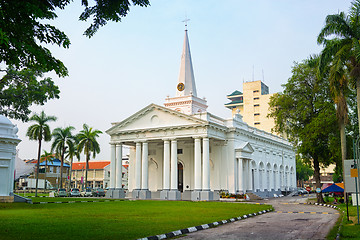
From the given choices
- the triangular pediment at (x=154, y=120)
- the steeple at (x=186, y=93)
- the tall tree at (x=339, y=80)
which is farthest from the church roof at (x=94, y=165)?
the tall tree at (x=339, y=80)

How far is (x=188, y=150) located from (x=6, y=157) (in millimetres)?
22049

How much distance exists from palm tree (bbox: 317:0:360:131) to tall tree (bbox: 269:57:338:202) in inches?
237

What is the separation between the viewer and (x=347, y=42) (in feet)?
74.6

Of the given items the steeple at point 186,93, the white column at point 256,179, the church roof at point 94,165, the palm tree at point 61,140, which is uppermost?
the steeple at point 186,93

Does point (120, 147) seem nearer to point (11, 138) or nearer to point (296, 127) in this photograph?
point (11, 138)

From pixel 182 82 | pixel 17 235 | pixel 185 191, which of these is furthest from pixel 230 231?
pixel 182 82

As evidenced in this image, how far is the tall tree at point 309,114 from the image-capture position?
1242 inches

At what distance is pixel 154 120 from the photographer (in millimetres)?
40500

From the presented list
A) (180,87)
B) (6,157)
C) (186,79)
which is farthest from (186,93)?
(6,157)

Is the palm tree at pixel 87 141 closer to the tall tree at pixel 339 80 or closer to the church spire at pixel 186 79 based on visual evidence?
the church spire at pixel 186 79

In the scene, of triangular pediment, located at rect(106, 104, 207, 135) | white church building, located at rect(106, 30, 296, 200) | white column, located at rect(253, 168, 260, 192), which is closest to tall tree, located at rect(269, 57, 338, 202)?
white church building, located at rect(106, 30, 296, 200)

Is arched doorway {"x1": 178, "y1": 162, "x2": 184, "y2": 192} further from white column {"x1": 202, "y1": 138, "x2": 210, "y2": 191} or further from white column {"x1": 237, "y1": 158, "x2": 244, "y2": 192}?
white column {"x1": 202, "y1": 138, "x2": 210, "y2": 191}

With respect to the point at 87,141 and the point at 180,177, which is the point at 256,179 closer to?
the point at 180,177

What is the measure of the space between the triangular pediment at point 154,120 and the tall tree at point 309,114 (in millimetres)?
8384
